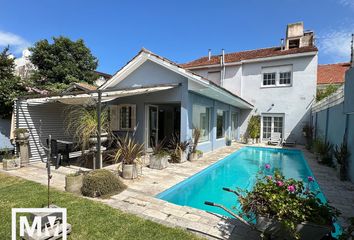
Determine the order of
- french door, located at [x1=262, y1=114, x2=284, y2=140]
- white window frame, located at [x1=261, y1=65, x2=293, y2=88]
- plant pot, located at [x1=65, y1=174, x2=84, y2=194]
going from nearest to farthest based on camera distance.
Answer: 1. plant pot, located at [x1=65, y1=174, x2=84, y2=194]
2. white window frame, located at [x1=261, y1=65, x2=293, y2=88]
3. french door, located at [x1=262, y1=114, x2=284, y2=140]

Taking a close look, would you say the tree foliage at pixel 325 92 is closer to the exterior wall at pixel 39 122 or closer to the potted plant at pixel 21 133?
the exterior wall at pixel 39 122

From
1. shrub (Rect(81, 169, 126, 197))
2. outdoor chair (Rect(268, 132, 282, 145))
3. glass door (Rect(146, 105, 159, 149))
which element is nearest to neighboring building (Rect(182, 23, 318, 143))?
outdoor chair (Rect(268, 132, 282, 145))

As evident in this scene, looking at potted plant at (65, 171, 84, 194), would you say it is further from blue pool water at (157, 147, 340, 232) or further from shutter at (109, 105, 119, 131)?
shutter at (109, 105, 119, 131)

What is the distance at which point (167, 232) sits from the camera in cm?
480

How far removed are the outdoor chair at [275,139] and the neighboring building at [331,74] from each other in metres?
10.5

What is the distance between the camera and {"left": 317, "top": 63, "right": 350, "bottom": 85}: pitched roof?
28.4 m

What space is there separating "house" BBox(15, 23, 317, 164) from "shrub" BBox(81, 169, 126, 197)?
381 centimetres

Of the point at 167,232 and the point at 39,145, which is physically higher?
the point at 39,145

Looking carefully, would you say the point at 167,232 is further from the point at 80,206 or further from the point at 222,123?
the point at 222,123

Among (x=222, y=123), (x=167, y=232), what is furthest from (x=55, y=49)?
(x=167, y=232)

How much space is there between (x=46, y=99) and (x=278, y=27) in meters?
28.8

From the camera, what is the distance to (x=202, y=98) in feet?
Result: 50.7

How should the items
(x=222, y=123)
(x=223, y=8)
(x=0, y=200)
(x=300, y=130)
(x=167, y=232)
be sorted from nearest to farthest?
(x=167, y=232) → (x=0, y=200) → (x=223, y=8) → (x=222, y=123) → (x=300, y=130)

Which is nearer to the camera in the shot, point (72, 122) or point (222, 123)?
point (72, 122)
